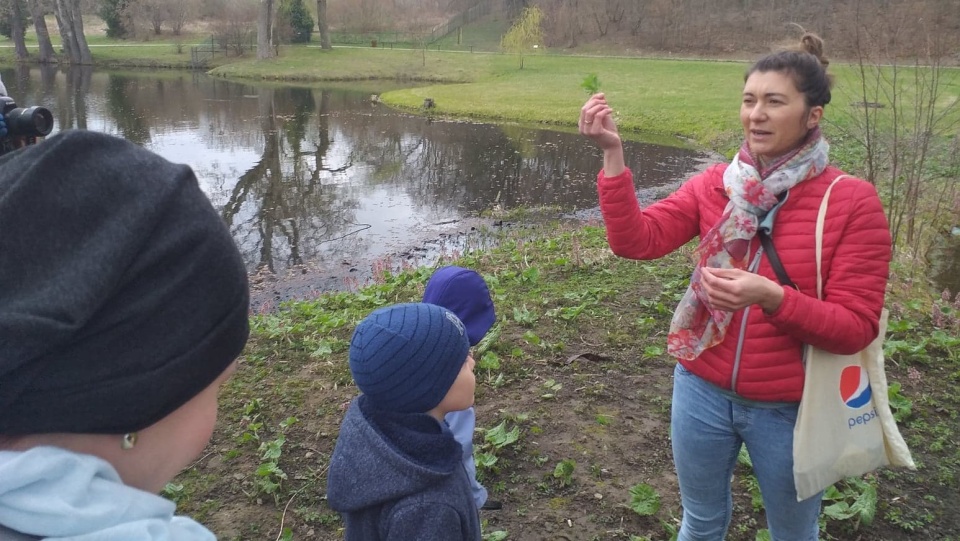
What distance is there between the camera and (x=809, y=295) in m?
2.12

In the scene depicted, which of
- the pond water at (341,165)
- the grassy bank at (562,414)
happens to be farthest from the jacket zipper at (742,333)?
the pond water at (341,165)

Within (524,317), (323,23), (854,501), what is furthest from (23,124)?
(323,23)

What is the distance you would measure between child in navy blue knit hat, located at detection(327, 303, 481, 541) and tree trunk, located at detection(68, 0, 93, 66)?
4714cm

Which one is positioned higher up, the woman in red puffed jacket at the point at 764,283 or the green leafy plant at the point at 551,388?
the woman in red puffed jacket at the point at 764,283

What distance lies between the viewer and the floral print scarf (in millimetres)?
2146

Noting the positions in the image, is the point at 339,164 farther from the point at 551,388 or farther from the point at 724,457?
the point at 724,457

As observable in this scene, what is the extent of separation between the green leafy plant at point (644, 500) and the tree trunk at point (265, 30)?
138ft

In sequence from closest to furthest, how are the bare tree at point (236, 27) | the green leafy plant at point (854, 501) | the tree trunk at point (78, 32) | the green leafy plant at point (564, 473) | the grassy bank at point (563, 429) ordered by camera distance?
the green leafy plant at point (854, 501) → the grassy bank at point (563, 429) → the green leafy plant at point (564, 473) → the tree trunk at point (78, 32) → the bare tree at point (236, 27)

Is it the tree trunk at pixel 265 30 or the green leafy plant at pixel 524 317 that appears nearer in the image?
the green leafy plant at pixel 524 317

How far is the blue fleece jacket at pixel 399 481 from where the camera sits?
1.69m

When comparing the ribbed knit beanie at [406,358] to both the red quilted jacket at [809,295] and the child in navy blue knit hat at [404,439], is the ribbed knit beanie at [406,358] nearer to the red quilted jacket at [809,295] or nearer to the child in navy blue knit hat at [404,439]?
the child in navy blue knit hat at [404,439]

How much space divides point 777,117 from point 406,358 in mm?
1485

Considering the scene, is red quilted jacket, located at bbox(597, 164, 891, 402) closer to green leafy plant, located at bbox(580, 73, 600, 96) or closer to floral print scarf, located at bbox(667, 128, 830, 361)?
floral print scarf, located at bbox(667, 128, 830, 361)

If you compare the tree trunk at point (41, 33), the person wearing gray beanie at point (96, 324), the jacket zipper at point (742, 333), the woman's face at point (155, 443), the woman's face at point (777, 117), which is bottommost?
the jacket zipper at point (742, 333)
